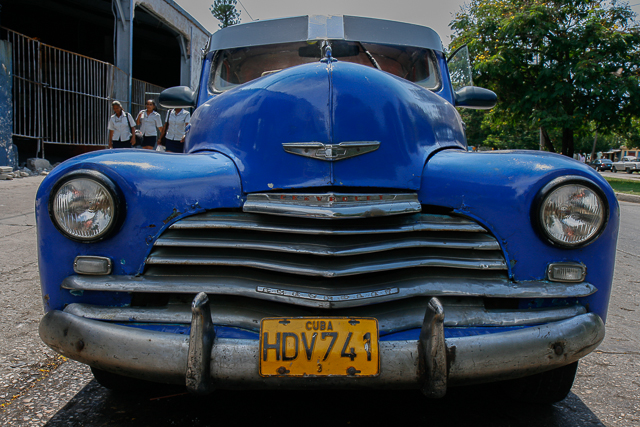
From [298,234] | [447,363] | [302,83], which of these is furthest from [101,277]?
[447,363]

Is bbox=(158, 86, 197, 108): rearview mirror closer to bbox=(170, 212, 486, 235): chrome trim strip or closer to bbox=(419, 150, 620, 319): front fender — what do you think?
bbox=(170, 212, 486, 235): chrome trim strip

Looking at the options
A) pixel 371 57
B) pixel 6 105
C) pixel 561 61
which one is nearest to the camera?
pixel 371 57

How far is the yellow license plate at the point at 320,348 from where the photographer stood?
149cm

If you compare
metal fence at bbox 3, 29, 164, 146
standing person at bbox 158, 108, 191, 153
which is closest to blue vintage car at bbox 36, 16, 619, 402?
standing person at bbox 158, 108, 191, 153

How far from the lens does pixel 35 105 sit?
36.0 feet

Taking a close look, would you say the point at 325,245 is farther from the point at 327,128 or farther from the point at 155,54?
the point at 155,54

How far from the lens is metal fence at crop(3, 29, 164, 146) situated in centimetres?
1092

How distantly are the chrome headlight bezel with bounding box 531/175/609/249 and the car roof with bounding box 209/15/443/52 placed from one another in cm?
187

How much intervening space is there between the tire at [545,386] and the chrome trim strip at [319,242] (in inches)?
24.1

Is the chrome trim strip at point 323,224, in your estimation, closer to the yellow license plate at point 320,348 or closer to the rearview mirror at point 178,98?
the yellow license plate at point 320,348

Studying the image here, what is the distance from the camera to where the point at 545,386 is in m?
2.02

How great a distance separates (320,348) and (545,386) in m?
1.09

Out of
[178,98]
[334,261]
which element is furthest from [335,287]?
[178,98]

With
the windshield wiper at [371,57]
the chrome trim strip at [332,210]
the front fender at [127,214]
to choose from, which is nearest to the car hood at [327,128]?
the chrome trim strip at [332,210]
